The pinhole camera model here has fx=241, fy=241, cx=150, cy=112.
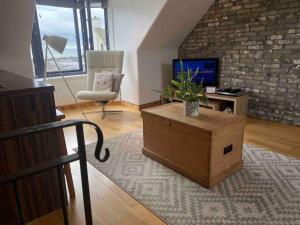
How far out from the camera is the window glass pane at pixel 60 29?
408cm

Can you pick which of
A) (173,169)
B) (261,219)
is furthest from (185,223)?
(173,169)

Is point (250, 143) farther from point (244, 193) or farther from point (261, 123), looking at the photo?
point (244, 193)

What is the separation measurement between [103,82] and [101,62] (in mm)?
437

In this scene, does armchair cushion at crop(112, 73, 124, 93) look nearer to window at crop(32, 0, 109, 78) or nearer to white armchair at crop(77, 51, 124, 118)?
white armchair at crop(77, 51, 124, 118)

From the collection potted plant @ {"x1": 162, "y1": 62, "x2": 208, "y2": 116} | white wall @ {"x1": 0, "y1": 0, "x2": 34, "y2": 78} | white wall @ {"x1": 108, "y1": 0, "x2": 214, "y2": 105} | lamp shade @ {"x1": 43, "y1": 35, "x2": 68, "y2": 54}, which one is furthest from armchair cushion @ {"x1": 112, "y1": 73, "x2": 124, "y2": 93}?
potted plant @ {"x1": 162, "y1": 62, "x2": 208, "y2": 116}

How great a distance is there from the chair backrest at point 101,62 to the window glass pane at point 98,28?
2.15ft

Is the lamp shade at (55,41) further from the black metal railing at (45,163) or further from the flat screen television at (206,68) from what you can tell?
the black metal railing at (45,163)

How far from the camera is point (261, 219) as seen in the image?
1588mm

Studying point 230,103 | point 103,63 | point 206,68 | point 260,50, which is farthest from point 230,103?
point 103,63

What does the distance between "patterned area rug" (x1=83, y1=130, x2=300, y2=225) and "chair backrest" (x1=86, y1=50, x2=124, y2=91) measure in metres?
1.91

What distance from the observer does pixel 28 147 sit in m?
1.55

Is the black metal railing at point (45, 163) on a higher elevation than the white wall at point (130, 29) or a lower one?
lower

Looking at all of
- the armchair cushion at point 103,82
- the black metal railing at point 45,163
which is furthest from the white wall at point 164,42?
the black metal railing at point 45,163

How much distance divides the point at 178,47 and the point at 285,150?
285cm
